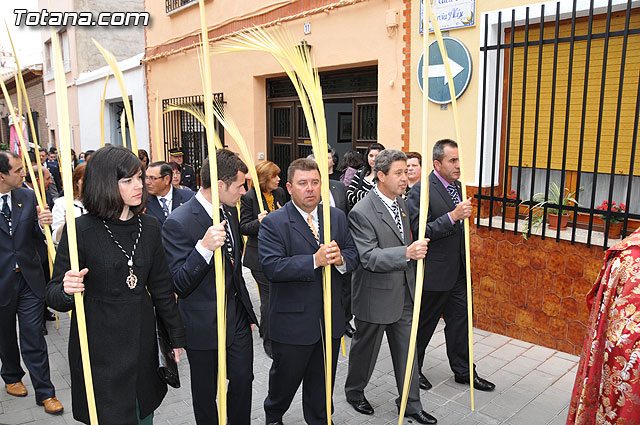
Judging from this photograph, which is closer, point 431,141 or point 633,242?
point 633,242

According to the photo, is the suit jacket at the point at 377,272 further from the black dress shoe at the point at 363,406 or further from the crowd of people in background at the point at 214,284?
the black dress shoe at the point at 363,406

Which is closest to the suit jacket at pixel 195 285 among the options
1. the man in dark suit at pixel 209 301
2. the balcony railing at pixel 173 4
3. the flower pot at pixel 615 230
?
the man in dark suit at pixel 209 301

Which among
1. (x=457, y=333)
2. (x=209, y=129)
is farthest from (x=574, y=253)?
(x=209, y=129)

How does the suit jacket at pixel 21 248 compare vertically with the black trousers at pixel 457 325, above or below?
above

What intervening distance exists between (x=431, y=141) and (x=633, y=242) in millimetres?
3617

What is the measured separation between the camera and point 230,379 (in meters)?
2.96

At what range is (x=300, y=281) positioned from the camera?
296 cm

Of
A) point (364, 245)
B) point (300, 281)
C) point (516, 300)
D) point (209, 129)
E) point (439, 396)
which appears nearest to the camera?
point (209, 129)

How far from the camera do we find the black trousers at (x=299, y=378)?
3.04 meters

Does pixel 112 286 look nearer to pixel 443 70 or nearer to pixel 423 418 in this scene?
pixel 423 418

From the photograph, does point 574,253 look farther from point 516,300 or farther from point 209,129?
point 209,129

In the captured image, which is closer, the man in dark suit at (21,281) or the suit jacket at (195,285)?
the suit jacket at (195,285)

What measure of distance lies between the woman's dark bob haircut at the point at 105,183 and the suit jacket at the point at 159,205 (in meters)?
2.09

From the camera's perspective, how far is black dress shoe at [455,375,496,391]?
394 cm
